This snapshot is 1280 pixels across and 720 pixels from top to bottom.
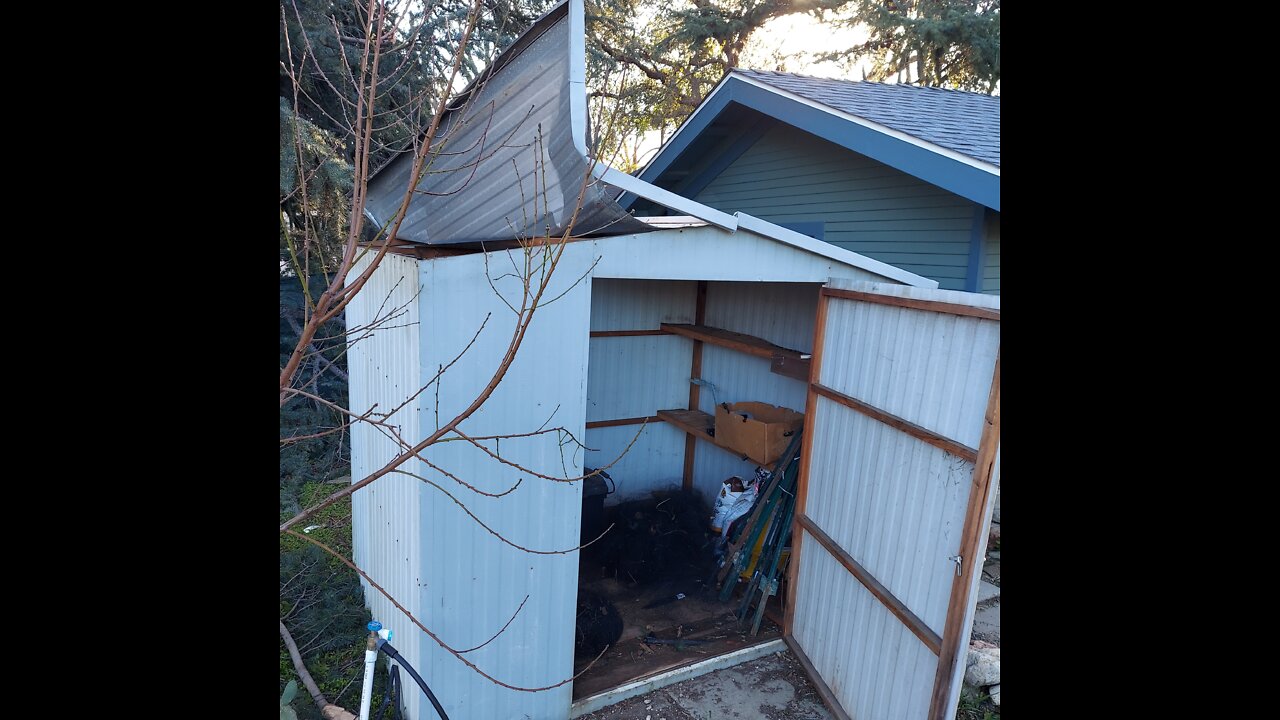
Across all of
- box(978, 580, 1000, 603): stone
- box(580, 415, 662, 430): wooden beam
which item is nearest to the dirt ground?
box(978, 580, 1000, 603): stone

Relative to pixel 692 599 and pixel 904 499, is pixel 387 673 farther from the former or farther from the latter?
pixel 904 499

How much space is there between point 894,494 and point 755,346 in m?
2.15

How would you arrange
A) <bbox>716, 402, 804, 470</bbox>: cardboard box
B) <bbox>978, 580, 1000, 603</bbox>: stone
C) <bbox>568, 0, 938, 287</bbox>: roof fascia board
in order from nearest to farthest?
1. <bbox>568, 0, 938, 287</bbox>: roof fascia board
2. <bbox>716, 402, 804, 470</bbox>: cardboard box
3. <bbox>978, 580, 1000, 603</bbox>: stone

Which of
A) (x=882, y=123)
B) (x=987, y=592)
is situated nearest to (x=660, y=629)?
(x=987, y=592)

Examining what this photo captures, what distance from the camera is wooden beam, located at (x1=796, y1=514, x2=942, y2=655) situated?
3150mm

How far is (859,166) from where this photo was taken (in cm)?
557

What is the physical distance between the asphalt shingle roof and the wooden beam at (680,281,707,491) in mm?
2075

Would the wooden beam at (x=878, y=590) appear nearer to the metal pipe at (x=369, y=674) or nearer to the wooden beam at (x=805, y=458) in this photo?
the wooden beam at (x=805, y=458)

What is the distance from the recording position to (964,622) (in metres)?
2.96

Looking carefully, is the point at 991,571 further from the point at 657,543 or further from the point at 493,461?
the point at 493,461

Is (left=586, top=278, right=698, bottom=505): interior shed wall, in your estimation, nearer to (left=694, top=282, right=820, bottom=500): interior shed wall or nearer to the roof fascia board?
(left=694, top=282, right=820, bottom=500): interior shed wall
